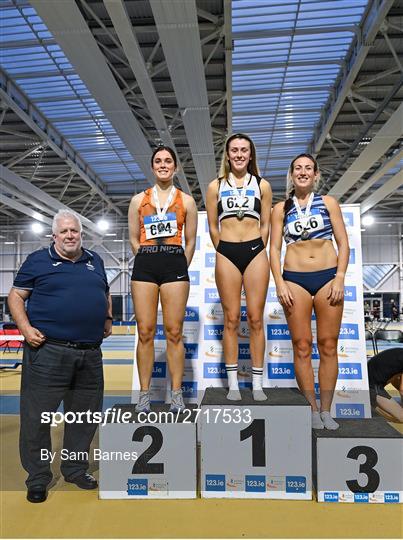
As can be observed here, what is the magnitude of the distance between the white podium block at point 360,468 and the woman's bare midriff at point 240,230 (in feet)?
5.10

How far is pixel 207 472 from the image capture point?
2.95 metres

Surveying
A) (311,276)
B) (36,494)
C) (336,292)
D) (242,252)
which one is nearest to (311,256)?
(311,276)

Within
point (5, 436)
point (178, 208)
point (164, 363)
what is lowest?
point (5, 436)

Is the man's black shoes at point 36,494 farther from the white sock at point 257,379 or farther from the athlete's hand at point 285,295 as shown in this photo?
the athlete's hand at point 285,295

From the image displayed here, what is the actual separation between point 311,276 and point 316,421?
1.11 m

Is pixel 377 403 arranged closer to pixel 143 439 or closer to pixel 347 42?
pixel 143 439

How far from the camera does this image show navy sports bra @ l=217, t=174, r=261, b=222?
A: 3.38 metres

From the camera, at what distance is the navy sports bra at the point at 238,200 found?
338cm

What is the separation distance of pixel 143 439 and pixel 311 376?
54.7 inches

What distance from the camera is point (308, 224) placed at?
340 centimetres

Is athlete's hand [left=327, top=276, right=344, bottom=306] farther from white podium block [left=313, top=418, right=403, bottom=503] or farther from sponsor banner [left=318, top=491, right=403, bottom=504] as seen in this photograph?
sponsor banner [left=318, top=491, right=403, bottom=504]

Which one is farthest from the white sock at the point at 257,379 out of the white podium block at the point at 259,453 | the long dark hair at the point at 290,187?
the long dark hair at the point at 290,187

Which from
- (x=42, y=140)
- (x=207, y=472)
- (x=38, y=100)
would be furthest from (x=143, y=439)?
(x=42, y=140)

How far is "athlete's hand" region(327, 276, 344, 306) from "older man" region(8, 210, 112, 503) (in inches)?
68.3
